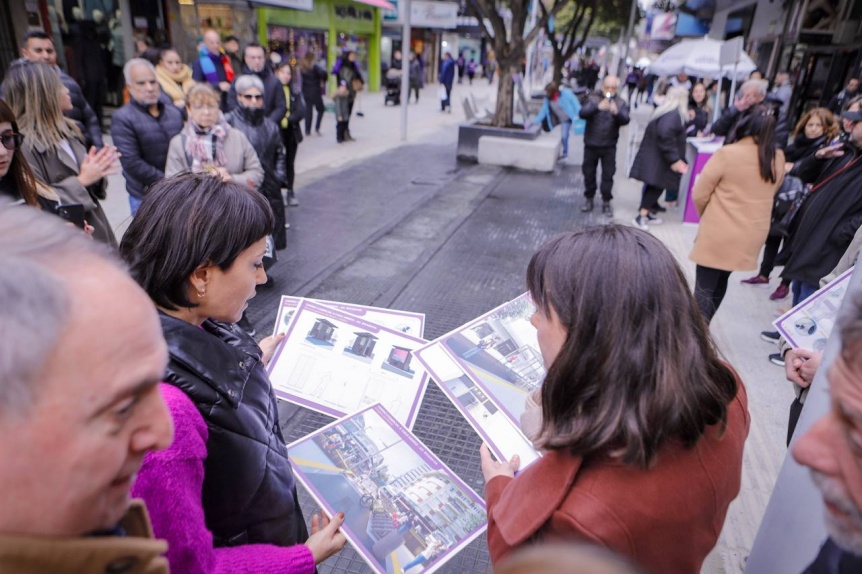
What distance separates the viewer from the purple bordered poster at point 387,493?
4.62 ft

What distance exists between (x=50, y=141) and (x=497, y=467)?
11.0 ft

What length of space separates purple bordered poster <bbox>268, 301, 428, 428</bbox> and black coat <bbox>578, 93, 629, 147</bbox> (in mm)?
6310

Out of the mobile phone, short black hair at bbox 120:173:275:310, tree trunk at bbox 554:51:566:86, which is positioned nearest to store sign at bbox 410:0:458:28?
tree trunk at bbox 554:51:566:86

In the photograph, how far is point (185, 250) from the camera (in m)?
1.31

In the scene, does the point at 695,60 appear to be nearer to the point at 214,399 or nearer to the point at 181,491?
the point at 214,399

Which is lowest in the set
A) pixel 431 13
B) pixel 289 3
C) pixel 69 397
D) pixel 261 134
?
pixel 261 134

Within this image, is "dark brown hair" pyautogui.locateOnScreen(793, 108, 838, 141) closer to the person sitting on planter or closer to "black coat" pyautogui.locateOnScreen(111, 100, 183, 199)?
"black coat" pyautogui.locateOnScreen(111, 100, 183, 199)

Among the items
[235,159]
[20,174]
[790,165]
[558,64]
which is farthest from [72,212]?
[558,64]

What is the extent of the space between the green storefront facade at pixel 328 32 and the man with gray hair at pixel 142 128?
14470 millimetres

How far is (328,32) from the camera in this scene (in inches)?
805

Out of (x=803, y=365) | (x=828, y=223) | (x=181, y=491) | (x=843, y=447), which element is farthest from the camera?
(x=828, y=223)

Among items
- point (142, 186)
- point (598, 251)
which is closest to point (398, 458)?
point (598, 251)

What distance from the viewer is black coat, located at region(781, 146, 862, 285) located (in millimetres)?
3443

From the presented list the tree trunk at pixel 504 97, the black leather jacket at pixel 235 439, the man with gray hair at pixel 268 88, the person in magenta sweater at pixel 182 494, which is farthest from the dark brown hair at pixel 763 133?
the tree trunk at pixel 504 97
